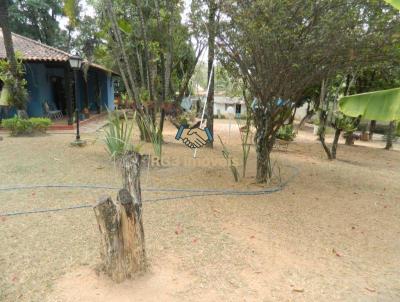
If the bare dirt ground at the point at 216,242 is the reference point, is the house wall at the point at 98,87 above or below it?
above

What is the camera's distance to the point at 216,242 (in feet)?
12.6

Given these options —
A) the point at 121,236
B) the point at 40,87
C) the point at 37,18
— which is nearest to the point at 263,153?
the point at 121,236

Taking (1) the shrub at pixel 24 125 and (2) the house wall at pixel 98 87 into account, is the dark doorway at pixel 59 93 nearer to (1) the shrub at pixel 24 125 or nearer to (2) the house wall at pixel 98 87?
(2) the house wall at pixel 98 87

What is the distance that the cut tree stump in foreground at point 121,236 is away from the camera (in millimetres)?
2807

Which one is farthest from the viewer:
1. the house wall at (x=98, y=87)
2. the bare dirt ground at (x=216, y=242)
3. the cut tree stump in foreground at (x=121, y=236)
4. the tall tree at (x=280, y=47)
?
the house wall at (x=98, y=87)

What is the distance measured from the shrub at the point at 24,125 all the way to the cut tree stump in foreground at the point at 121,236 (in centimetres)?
992

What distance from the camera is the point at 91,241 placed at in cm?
372

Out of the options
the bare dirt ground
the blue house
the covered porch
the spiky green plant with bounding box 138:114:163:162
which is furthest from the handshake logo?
the blue house

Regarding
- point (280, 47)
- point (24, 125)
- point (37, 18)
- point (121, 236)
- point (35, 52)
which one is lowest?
point (121, 236)

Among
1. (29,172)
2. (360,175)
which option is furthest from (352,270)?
A: (29,172)

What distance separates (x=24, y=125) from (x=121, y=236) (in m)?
10.2

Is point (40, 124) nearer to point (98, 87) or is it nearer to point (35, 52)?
point (35, 52)

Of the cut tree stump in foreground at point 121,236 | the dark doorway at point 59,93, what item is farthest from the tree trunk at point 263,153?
the dark doorway at point 59,93

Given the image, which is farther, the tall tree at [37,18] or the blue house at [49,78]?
the tall tree at [37,18]
